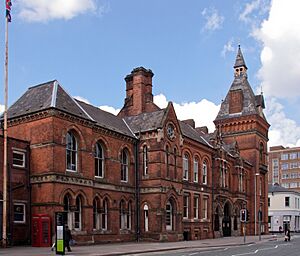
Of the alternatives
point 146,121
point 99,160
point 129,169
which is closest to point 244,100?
point 146,121

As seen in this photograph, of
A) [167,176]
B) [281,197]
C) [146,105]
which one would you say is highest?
[146,105]

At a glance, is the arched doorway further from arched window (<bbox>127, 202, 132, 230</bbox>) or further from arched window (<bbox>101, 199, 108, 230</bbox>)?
arched window (<bbox>101, 199, 108, 230</bbox>)

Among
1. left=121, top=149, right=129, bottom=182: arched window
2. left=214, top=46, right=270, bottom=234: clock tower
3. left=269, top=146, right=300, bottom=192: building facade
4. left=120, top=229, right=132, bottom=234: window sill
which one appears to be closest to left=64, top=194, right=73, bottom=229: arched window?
left=120, top=229, right=132, bottom=234: window sill

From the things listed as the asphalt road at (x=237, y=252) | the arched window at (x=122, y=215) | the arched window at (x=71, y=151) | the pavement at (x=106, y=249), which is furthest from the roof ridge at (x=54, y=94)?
the asphalt road at (x=237, y=252)

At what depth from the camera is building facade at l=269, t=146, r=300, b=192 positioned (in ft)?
489

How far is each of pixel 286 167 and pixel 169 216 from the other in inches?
4573

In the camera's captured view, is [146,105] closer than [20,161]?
No

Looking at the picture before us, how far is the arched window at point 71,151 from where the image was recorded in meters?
34.1

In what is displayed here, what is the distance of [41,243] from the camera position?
3062 cm

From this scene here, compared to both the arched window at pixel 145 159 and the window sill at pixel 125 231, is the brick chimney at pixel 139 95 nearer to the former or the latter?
the arched window at pixel 145 159

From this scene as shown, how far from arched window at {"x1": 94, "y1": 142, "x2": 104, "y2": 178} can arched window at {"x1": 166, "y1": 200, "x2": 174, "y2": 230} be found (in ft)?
25.6

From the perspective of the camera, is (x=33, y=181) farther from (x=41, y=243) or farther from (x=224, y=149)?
(x=224, y=149)

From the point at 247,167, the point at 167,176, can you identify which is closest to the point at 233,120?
the point at 247,167

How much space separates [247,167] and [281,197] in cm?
3343
